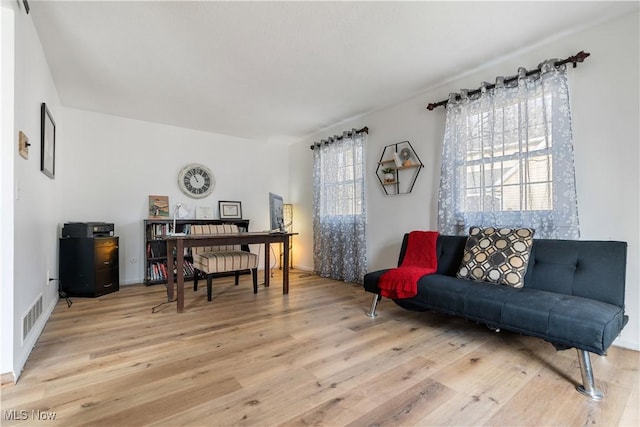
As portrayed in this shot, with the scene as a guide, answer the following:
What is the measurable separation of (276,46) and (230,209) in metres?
3.04

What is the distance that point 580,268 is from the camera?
2.01 metres

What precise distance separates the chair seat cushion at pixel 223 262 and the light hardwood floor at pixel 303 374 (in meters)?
0.60

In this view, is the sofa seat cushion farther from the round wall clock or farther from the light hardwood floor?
the round wall clock

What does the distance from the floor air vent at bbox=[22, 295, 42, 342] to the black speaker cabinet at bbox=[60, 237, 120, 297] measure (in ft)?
3.32

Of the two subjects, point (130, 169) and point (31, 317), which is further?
point (130, 169)

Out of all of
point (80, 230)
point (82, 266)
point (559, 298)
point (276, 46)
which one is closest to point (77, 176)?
point (80, 230)

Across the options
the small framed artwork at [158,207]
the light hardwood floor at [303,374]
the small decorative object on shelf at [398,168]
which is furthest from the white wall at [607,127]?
the small framed artwork at [158,207]

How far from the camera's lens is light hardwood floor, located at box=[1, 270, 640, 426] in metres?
1.35

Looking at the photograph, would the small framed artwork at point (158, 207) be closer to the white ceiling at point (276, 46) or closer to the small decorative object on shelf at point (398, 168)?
the white ceiling at point (276, 46)

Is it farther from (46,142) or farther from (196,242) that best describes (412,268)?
(46,142)

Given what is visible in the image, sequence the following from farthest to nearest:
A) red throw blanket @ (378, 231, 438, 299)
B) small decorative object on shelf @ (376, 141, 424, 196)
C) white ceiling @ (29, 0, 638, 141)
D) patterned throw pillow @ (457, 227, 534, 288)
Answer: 1. small decorative object on shelf @ (376, 141, 424, 196)
2. red throw blanket @ (378, 231, 438, 299)
3. patterned throw pillow @ (457, 227, 534, 288)
4. white ceiling @ (29, 0, 638, 141)

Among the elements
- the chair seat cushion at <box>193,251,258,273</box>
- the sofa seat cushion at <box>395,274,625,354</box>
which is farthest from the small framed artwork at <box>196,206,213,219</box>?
the sofa seat cushion at <box>395,274,625,354</box>

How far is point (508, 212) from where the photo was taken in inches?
101

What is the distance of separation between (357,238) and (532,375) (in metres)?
2.50
